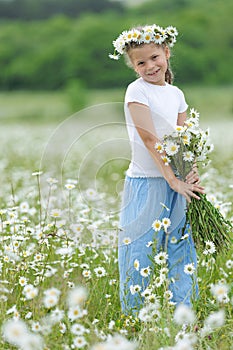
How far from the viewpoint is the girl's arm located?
3.77 meters

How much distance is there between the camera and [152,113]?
384 centimetres

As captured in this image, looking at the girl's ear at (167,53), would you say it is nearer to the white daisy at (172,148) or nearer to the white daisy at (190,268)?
the white daisy at (172,148)

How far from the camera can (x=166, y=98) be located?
12.8ft

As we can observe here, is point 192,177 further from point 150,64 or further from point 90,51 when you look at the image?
point 90,51

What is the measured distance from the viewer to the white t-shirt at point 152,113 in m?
3.82

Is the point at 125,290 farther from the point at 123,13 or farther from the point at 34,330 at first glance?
the point at 123,13

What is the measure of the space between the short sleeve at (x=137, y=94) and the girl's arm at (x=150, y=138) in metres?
0.02

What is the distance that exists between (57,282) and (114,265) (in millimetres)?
588

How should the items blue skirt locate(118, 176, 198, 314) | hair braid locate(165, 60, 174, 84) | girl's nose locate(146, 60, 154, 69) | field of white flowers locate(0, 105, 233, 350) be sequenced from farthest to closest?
hair braid locate(165, 60, 174, 84) < blue skirt locate(118, 176, 198, 314) < girl's nose locate(146, 60, 154, 69) < field of white flowers locate(0, 105, 233, 350)

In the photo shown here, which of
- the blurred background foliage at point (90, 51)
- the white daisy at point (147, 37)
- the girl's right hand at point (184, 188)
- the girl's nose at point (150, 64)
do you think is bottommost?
the girl's right hand at point (184, 188)

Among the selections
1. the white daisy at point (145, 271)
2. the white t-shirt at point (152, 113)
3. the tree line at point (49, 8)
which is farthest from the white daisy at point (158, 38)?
the tree line at point (49, 8)

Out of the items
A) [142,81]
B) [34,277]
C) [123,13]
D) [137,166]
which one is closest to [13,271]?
[34,277]

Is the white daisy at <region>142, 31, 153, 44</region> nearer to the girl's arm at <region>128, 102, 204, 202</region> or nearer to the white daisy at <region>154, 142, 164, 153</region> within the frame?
the girl's arm at <region>128, 102, 204, 202</region>

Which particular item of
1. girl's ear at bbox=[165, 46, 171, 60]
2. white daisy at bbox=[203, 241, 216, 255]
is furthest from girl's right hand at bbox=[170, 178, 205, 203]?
girl's ear at bbox=[165, 46, 171, 60]
